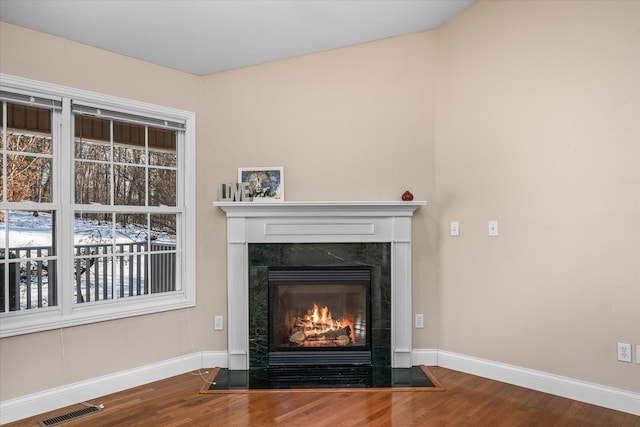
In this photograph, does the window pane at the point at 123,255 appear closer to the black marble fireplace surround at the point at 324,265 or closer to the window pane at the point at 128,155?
the window pane at the point at 128,155

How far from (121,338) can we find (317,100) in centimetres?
245

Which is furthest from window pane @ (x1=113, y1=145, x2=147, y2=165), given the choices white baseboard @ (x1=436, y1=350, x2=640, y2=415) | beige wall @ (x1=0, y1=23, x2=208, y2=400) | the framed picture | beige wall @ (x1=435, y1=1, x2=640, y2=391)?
white baseboard @ (x1=436, y1=350, x2=640, y2=415)

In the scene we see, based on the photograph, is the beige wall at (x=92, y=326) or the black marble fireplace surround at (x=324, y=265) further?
the black marble fireplace surround at (x=324, y=265)

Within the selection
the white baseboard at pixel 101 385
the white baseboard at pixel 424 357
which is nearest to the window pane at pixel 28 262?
the white baseboard at pixel 101 385

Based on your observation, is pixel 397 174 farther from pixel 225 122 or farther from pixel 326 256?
pixel 225 122

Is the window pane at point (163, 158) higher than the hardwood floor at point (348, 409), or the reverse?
the window pane at point (163, 158)

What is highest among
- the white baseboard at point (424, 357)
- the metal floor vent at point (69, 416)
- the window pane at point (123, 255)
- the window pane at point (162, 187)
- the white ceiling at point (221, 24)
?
the white ceiling at point (221, 24)

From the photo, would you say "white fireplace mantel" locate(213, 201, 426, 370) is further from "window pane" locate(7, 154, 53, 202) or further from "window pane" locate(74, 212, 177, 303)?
"window pane" locate(7, 154, 53, 202)

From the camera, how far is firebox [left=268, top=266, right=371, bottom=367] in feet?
12.3

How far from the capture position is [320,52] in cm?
381

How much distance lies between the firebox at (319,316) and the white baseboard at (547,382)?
2.46 ft

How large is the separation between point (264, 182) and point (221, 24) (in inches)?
50.1

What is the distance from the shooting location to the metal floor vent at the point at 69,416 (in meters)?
2.74

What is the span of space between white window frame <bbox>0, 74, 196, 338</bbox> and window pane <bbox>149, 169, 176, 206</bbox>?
7 cm
